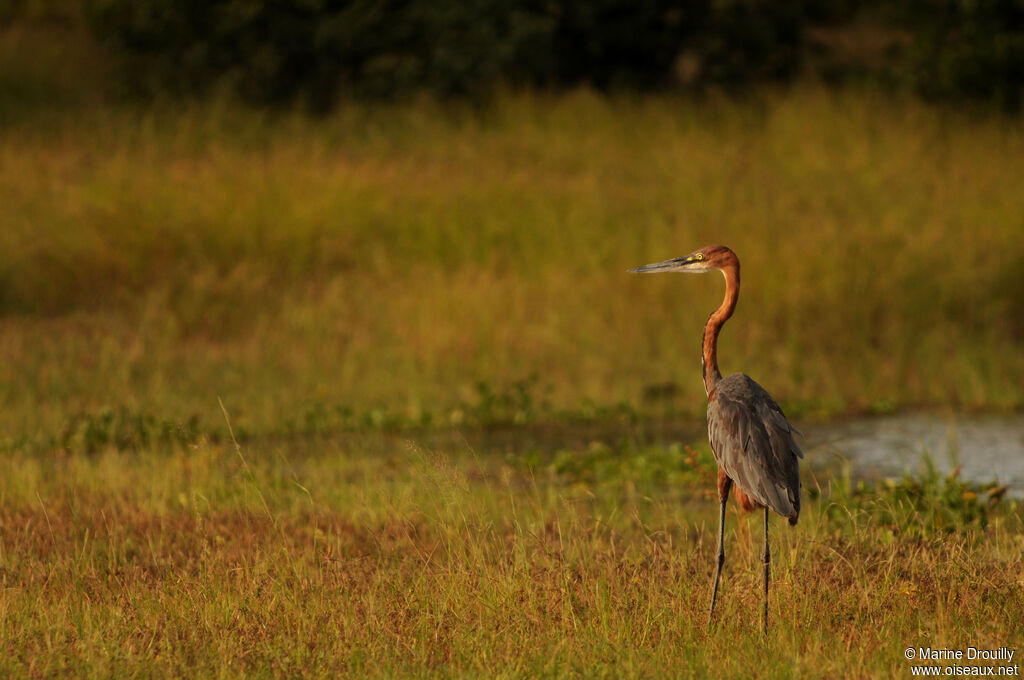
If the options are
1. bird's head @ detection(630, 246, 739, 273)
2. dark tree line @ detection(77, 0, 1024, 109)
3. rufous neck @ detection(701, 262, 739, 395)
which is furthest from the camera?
dark tree line @ detection(77, 0, 1024, 109)

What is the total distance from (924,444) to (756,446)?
355 cm

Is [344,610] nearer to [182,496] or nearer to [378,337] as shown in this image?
[182,496]

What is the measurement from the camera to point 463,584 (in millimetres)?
5398

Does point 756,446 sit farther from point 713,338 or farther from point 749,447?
point 713,338

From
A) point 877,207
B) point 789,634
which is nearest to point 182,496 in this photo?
point 789,634


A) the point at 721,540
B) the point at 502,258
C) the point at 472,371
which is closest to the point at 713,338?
the point at 721,540

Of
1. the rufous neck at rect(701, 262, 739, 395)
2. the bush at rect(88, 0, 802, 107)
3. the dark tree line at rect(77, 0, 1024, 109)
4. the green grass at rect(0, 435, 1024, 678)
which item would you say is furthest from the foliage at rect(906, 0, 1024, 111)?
the rufous neck at rect(701, 262, 739, 395)

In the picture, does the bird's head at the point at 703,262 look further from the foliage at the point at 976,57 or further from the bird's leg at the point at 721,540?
the foliage at the point at 976,57

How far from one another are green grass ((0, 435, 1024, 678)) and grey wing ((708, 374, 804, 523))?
1.31ft

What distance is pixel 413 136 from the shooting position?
16.6m

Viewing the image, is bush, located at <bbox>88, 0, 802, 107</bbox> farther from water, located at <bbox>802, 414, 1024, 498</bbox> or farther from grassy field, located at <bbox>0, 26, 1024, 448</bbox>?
water, located at <bbox>802, 414, 1024, 498</bbox>

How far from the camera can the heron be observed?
204 inches

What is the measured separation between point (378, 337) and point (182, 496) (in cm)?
487

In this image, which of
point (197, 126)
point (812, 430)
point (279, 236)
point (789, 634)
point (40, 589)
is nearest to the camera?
point (789, 634)
